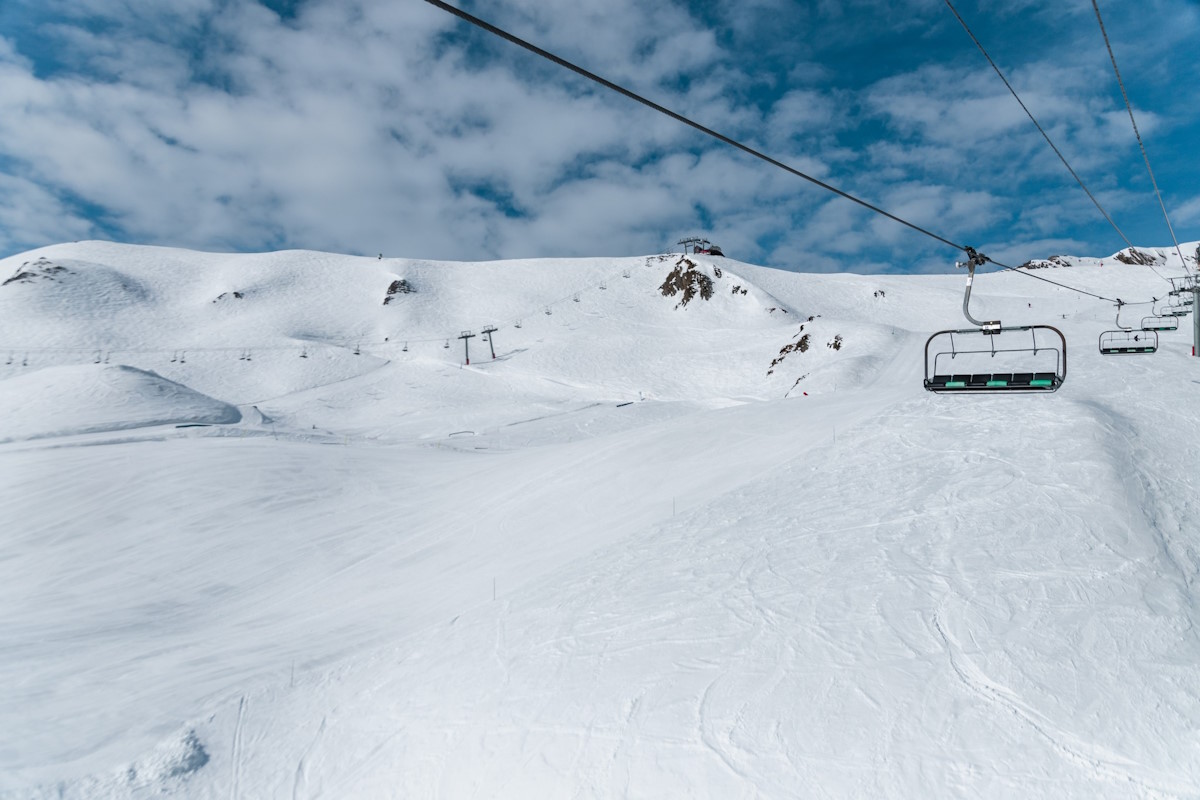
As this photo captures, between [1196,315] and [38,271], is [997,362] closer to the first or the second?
[1196,315]

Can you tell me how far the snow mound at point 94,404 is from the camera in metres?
23.4

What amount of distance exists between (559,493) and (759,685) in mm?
10065

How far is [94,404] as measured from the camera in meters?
25.4

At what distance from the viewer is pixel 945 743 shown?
581 centimetres

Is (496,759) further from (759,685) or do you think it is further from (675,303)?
(675,303)

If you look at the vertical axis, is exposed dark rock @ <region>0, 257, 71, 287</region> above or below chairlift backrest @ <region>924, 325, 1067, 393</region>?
above

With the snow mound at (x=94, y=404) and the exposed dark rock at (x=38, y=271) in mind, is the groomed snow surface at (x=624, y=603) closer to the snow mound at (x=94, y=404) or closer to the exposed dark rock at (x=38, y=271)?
the snow mound at (x=94, y=404)

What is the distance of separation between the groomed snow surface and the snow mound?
0.62 feet

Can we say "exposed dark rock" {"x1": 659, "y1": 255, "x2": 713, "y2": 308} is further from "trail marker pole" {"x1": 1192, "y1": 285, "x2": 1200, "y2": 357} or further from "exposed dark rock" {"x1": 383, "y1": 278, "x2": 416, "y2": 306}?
"trail marker pole" {"x1": 1192, "y1": 285, "x2": 1200, "y2": 357}

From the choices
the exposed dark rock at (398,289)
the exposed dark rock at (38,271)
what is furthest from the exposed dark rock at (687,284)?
the exposed dark rock at (38,271)

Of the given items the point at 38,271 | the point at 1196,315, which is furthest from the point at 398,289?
the point at 1196,315

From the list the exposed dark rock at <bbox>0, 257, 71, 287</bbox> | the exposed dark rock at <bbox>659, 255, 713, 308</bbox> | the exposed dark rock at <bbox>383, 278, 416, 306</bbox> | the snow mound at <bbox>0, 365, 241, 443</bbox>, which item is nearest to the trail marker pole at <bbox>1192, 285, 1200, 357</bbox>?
the snow mound at <bbox>0, 365, 241, 443</bbox>

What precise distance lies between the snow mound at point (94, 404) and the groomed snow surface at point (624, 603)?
0.19 meters

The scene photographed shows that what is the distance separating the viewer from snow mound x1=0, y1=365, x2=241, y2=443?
76.9ft
